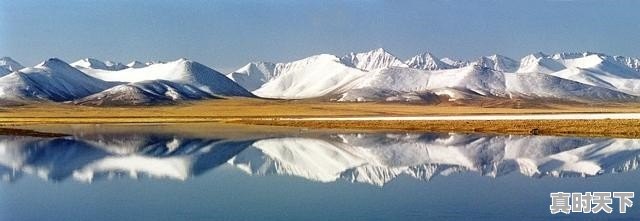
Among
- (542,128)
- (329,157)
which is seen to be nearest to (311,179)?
(329,157)

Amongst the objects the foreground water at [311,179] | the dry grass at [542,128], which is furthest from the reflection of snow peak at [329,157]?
the dry grass at [542,128]

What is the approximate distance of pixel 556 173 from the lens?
108 feet

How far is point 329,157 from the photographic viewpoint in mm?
41938

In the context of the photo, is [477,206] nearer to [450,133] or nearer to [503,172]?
[503,172]

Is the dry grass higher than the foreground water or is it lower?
higher

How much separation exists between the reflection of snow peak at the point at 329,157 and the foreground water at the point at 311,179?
0.25 feet

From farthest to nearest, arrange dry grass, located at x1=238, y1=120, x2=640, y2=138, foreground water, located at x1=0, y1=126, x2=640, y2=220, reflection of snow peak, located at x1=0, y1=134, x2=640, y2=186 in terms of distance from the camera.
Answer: dry grass, located at x1=238, y1=120, x2=640, y2=138 → reflection of snow peak, located at x1=0, y1=134, x2=640, y2=186 → foreground water, located at x1=0, y1=126, x2=640, y2=220

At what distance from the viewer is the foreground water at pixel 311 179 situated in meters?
22.9

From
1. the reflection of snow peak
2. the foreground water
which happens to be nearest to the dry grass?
the reflection of snow peak

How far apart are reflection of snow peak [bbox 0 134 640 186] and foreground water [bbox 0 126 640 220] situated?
0.08 metres

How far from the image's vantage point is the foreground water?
75.0 feet

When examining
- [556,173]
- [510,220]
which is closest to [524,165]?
[556,173]

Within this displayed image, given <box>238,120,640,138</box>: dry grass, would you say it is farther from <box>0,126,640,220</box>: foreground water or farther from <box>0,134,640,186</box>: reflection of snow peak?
<box>0,126,640,220</box>: foreground water

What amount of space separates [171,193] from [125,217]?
494 centimetres
